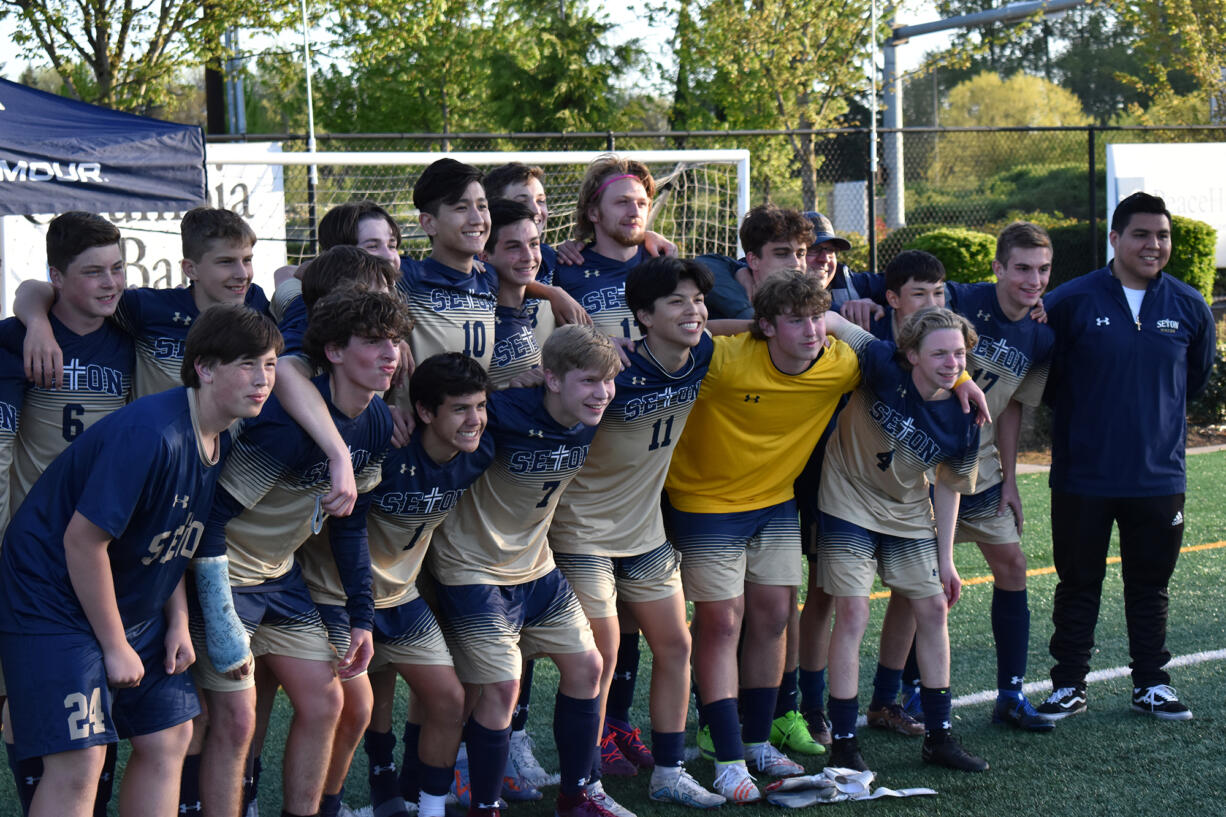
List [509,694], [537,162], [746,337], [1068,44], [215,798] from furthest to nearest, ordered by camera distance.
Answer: [1068,44], [537,162], [746,337], [509,694], [215,798]

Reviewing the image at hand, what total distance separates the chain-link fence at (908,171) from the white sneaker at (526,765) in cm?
676

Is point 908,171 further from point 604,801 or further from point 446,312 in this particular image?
point 604,801

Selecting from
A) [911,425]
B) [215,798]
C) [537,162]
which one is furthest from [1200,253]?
[215,798]

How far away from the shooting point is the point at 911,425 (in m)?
4.38

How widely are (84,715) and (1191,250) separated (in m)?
13.0

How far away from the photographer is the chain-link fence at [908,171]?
13281mm

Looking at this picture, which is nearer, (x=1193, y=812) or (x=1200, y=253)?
(x=1193, y=812)

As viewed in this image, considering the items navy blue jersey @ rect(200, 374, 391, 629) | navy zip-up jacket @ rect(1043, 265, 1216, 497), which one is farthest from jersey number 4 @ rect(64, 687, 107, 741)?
navy zip-up jacket @ rect(1043, 265, 1216, 497)

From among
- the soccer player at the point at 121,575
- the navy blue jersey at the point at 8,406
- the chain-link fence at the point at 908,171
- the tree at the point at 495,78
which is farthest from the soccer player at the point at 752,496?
the tree at the point at 495,78

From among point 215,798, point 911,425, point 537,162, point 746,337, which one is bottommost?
point 215,798

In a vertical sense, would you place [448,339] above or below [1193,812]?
above

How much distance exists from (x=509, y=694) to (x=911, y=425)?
5.68 feet

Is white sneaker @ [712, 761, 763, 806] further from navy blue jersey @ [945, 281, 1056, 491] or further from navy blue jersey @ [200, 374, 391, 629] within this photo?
navy blue jersey @ [945, 281, 1056, 491]

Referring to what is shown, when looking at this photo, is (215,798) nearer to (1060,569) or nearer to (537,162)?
(1060,569)
